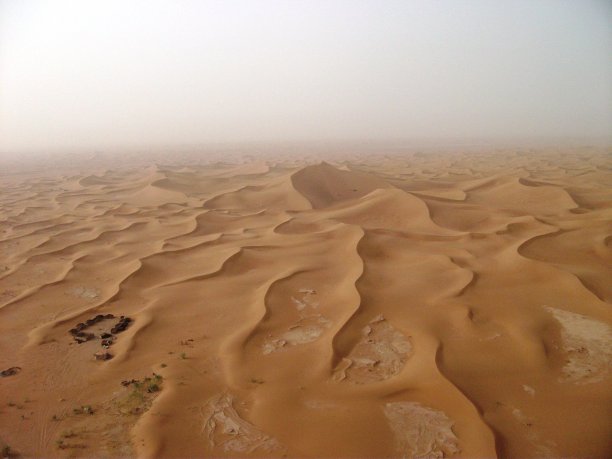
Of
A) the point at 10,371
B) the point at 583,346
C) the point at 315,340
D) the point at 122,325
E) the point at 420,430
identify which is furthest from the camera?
the point at 122,325

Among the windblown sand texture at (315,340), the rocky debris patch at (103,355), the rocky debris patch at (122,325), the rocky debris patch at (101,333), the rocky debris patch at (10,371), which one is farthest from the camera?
the rocky debris patch at (122,325)

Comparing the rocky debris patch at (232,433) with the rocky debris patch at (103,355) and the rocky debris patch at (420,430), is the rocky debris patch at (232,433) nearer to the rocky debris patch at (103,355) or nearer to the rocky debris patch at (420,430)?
the rocky debris patch at (420,430)

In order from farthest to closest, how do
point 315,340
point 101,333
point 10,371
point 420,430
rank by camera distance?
point 101,333 → point 315,340 → point 10,371 → point 420,430

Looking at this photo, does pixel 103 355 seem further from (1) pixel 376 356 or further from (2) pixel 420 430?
(2) pixel 420 430

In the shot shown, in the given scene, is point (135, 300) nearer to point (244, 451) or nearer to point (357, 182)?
point (244, 451)

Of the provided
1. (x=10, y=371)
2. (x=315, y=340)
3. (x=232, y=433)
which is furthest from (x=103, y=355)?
(x=315, y=340)

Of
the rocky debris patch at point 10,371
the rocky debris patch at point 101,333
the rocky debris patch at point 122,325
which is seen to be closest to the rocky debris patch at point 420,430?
the rocky debris patch at point 101,333

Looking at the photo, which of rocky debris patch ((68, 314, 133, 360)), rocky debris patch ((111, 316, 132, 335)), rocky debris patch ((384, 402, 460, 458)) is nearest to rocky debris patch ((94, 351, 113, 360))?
rocky debris patch ((68, 314, 133, 360))
